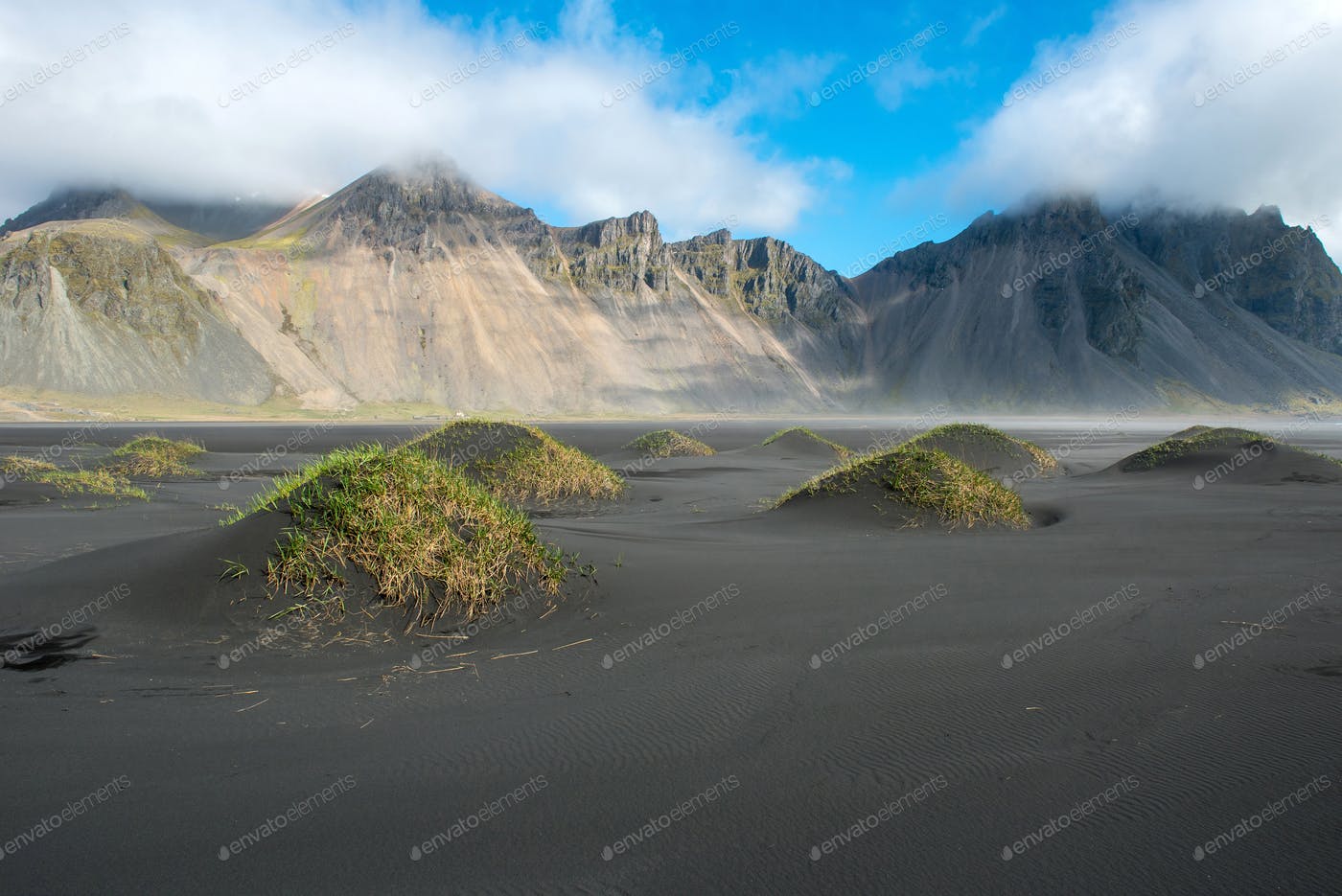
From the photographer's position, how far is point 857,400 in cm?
14150

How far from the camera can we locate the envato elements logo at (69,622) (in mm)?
5504

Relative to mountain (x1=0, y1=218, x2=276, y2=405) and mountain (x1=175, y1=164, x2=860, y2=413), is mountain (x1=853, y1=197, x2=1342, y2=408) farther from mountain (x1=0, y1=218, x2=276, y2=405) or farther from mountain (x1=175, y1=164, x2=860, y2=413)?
mountain (x1=0, y1=218, x2=276, y2=405)

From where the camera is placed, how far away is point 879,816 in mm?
3361

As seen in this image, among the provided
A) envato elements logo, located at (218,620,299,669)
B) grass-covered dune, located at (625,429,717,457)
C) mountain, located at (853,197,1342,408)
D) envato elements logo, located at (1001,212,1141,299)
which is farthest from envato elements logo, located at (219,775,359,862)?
envato elements logo, located at (1001,212,1141,299)

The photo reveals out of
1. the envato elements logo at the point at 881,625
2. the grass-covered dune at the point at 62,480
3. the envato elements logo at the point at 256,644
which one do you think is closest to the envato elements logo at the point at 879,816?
the envato elements logo at the point at 881,625

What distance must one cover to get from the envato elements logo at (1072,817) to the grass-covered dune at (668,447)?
26.8 metres

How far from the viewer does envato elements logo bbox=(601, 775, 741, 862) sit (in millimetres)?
3146

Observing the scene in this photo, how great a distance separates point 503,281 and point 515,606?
116m

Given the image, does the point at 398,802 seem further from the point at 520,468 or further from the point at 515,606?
the point at 520,468

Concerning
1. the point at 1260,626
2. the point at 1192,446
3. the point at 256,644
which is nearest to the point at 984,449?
the point at 1192,446

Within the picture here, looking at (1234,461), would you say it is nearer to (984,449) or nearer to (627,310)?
(984,449)

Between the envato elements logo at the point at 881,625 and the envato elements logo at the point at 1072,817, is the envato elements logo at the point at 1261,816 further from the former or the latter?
the envato elements logo at the point at 881,625

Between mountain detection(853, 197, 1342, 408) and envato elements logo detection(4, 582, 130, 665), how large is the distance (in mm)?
141741

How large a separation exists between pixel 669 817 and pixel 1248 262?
214373 mm
